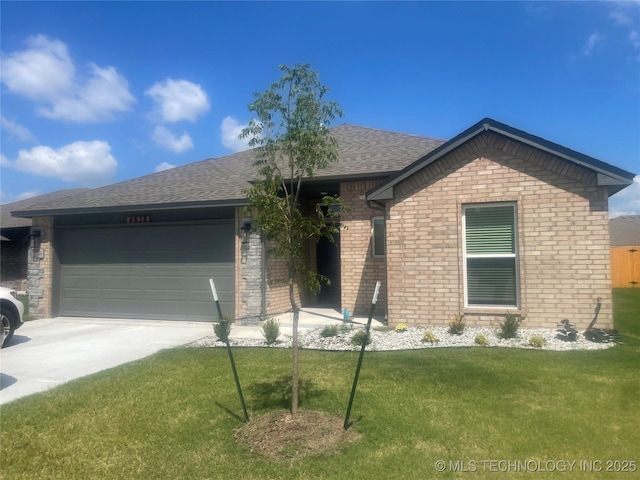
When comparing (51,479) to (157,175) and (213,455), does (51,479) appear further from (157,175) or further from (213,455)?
(157,175)

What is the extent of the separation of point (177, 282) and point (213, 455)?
8482 millimetres

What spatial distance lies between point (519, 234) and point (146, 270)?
9353mm

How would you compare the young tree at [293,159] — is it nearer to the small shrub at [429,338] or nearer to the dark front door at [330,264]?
the small shrub at [429,338]

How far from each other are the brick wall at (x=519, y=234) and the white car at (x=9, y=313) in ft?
24.5

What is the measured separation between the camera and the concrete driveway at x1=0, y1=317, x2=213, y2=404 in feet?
21.6

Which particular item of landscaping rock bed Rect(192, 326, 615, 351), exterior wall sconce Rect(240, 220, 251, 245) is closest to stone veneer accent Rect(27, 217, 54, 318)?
exterior wall sconce Rect(240, 220, 251, 245)

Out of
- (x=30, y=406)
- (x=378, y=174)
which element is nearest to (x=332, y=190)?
(x=378, y=174)

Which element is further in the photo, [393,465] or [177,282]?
[177,282]

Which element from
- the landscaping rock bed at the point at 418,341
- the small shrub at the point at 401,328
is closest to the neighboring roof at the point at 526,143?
the small shrub at the point at 401,328

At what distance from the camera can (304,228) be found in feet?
14.9

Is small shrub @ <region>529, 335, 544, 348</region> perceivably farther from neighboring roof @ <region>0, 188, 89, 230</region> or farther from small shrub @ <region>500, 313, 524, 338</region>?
neighboring roof @ <region>0, 188, 89, 230</region>

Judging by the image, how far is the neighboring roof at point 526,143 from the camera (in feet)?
25.6

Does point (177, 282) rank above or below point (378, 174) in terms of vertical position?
below

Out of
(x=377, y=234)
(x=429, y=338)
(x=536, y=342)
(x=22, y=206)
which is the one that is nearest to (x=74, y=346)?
(x=429, y=338)
